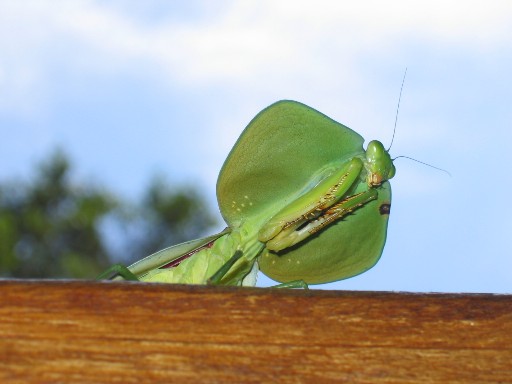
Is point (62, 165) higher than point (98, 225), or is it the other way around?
point (62, 165)

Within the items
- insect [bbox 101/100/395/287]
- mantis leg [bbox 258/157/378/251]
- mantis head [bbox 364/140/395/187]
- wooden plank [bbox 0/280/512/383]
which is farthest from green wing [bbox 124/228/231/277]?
wooden plank [bbox 0/280/512/383]

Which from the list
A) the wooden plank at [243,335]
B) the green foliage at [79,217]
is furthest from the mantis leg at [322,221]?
the green foliage at [79,217]

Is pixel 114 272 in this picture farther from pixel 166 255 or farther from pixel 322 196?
pixel 322 196

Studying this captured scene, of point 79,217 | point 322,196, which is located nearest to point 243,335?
point 322,196

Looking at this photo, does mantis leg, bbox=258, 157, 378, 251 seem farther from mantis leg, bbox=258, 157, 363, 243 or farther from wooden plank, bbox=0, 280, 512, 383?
wooden plank, bbox=0, 280, 512, 383

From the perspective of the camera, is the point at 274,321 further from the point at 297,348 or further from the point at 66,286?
the point at 66,286

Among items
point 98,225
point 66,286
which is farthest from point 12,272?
point 66,286
